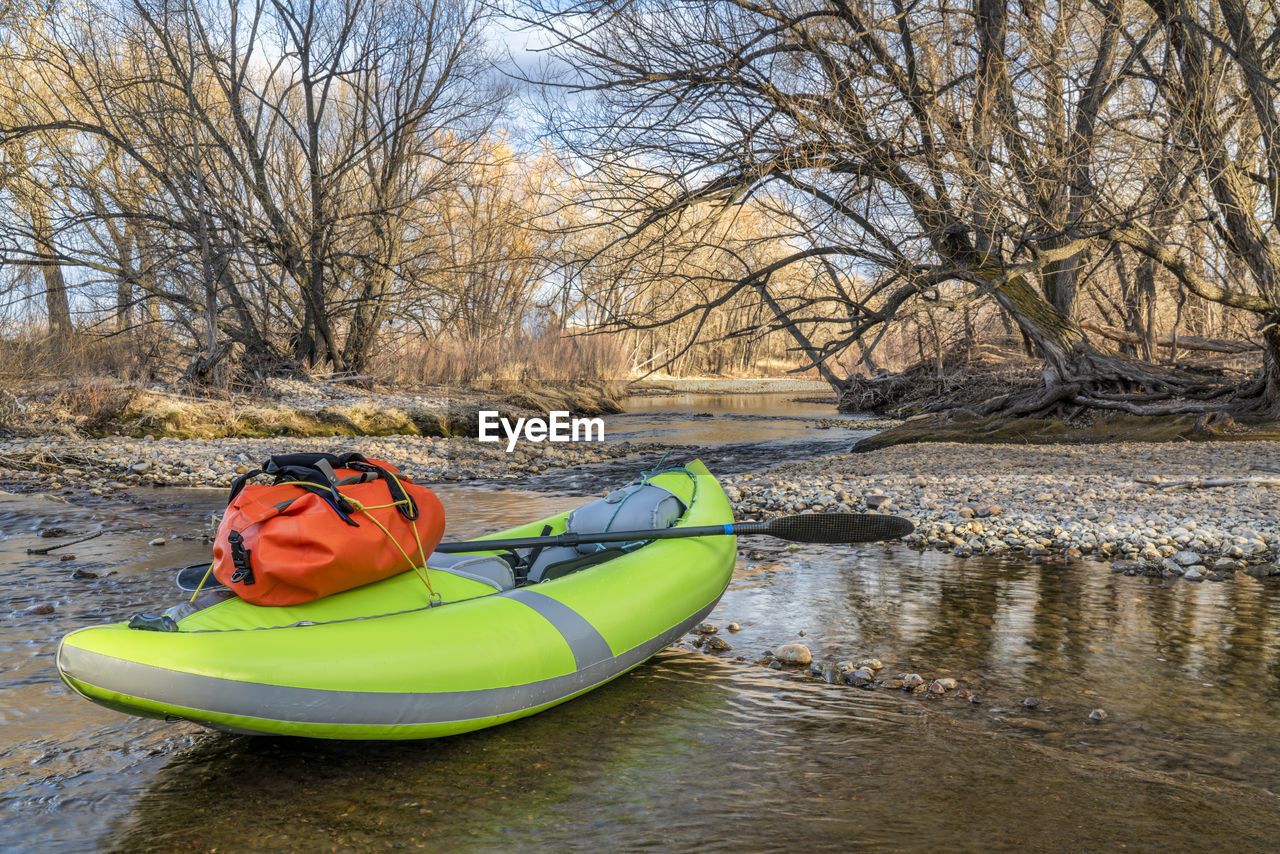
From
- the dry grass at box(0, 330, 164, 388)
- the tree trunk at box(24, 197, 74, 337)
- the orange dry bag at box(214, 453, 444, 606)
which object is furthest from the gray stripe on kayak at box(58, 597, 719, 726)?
the tree trunk at box(24, 197, 74, 337)

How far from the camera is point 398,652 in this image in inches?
110

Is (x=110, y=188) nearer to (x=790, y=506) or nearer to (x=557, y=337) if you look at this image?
(x=557, y=337)

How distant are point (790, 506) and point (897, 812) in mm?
4542


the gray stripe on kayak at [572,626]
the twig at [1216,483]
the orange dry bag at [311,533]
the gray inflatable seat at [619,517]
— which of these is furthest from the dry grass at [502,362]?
the orange dry bag at [311,533]

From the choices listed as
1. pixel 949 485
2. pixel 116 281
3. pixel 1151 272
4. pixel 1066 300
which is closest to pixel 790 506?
pixel 949 485

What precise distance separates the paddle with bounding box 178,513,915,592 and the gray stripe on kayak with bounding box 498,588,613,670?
2.22 ft

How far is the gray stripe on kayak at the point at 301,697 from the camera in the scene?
2.41m

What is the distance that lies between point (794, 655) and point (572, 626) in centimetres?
113

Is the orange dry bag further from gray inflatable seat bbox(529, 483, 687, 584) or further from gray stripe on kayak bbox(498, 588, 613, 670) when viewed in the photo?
gray inflatable seat bbox(529, 483, 687, 584)

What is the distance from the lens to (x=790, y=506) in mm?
7148

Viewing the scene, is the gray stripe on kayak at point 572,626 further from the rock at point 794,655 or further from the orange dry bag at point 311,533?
the rock at point 794,655

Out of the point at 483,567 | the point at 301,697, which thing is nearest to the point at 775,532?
the point at 483,567

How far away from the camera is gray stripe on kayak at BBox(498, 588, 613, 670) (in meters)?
3.24

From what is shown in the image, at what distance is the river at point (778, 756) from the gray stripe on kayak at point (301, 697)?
196 mm
